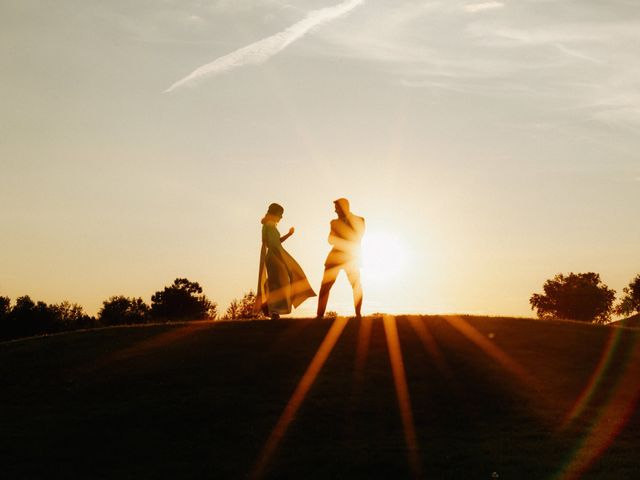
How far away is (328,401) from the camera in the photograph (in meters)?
23.6

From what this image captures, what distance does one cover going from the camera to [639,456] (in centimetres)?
1944

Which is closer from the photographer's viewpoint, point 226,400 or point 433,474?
point 433,474

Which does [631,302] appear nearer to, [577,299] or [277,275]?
[577,299]

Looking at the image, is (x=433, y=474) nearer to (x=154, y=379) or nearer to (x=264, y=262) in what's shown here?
(x=154, y=379)

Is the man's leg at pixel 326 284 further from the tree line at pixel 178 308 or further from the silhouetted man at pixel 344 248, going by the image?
the tree line at pixel 178 308

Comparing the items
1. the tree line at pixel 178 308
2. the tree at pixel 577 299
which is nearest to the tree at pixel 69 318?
the tree line at pixel 178 308

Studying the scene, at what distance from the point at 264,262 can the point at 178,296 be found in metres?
66.2

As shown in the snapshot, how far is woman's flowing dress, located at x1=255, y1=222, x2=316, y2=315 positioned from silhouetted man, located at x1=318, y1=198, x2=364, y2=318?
1244mm

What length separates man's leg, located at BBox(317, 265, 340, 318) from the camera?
3203 centimetres

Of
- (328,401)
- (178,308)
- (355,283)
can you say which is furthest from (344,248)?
(178,308)

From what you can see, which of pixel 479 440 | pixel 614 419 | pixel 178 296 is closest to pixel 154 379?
pixel 479 440

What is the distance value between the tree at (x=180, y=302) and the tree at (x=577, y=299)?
4520cm

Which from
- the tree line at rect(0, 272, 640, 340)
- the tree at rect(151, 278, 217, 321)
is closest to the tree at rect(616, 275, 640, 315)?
the tree line at rect(0, 272, 640, 340)

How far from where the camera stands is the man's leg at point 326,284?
32.0 m
